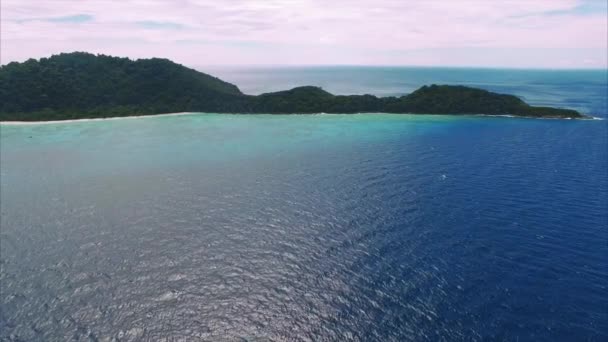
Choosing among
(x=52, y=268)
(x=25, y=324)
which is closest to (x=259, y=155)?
(x=52, y=268)

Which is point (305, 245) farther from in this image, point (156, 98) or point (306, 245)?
point (156, 98)

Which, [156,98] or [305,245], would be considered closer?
[305,245]

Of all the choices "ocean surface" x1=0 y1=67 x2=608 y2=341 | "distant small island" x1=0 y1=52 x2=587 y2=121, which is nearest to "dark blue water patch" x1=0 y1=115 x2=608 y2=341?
"ocean surface" x1=0 y1=67 x2=608 y2=341

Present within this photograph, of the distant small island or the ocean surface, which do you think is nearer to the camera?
the ocean surface

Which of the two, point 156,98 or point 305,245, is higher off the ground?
point 156,98

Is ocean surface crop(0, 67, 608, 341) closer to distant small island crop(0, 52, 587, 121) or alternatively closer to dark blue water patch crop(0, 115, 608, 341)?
dark blue water patch crop(0, 115, 608, 341)

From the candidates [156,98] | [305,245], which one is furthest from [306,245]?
[156,98]

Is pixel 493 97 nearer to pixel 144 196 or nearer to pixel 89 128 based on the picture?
pixel 144 196
